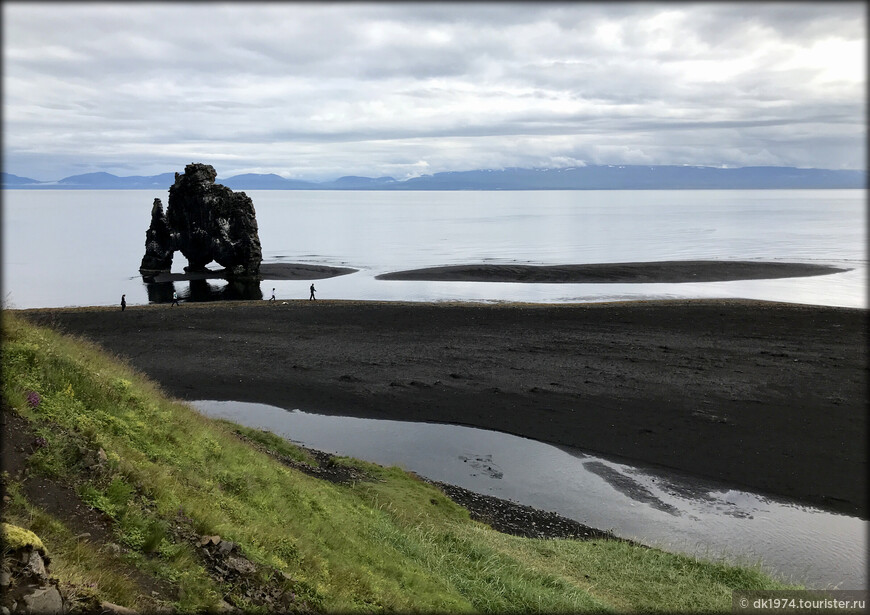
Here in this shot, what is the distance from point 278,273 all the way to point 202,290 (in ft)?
42.3

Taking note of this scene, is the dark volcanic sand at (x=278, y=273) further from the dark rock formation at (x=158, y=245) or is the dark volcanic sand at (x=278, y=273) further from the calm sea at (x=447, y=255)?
the calm sea at (x=447, y=255)

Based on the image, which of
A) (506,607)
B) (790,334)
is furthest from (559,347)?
(506,607)

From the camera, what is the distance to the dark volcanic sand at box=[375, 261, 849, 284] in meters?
74.6

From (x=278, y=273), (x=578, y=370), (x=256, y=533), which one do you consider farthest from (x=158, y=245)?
(x=256, y=533)

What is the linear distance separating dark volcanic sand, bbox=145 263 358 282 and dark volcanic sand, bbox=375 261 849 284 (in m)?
8.12

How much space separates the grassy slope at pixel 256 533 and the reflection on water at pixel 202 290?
4936 cm

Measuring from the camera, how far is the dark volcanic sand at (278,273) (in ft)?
249

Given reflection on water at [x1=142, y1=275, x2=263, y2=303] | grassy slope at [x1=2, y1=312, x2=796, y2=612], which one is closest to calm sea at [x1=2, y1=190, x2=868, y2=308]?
reflection on water at [x1=142, y1=275, x2=263, y2=303]

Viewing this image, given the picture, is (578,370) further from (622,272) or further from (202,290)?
(622,272)

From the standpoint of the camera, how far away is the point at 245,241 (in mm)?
76250

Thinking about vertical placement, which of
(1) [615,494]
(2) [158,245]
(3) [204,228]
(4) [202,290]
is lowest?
(1) [615,494]

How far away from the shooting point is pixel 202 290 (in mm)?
66688

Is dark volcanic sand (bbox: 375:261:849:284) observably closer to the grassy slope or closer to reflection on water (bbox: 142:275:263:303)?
reflection on water (bbox: 142:275:263:303)

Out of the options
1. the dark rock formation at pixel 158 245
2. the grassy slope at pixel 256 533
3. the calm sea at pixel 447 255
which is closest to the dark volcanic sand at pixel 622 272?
the calm sea at pixel 447 255
